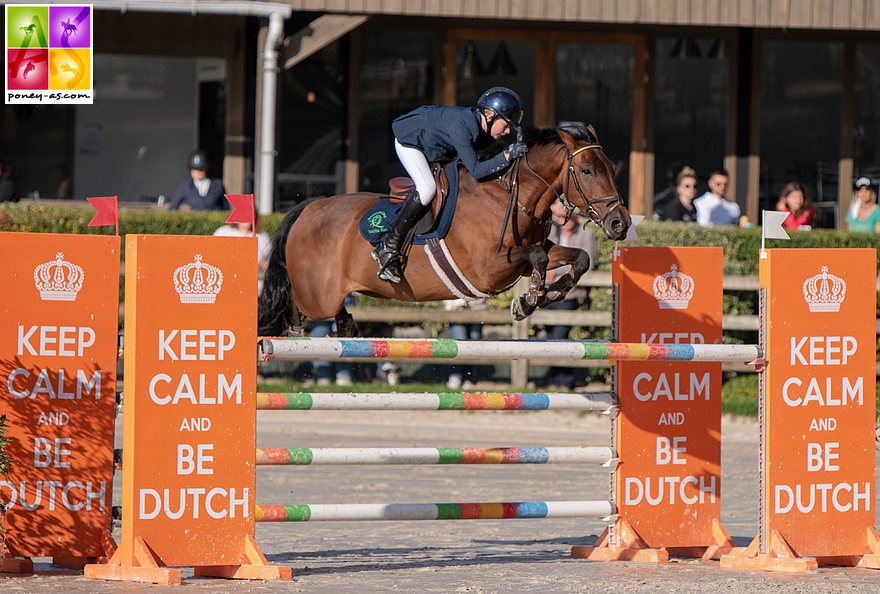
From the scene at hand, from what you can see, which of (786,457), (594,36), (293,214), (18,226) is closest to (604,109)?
(594,36)

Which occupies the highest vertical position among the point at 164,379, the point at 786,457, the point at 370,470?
the point at 164,379

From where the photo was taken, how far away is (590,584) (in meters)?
4.80

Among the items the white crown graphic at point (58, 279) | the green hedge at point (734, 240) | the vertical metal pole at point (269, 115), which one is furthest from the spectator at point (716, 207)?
the white crown graphic at point (58, 279)

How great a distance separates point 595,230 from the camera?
11.0 meters

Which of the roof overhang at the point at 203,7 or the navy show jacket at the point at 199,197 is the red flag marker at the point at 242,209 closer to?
the navy show jacket at the point at 199,197

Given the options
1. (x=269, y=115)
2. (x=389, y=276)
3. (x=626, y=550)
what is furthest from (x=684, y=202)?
(x=626, y=550)

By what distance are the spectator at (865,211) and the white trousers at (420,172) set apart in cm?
640

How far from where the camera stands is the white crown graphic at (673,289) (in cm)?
568

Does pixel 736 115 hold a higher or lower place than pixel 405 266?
higher

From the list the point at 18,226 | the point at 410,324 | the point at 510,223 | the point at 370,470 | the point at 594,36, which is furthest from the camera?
the point at 594,36

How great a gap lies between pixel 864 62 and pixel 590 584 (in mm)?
10953

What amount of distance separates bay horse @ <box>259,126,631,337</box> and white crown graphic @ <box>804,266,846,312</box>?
2.75 feet

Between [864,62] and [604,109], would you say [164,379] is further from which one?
A: [864,62]

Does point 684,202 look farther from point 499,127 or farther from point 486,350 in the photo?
point 486,350
